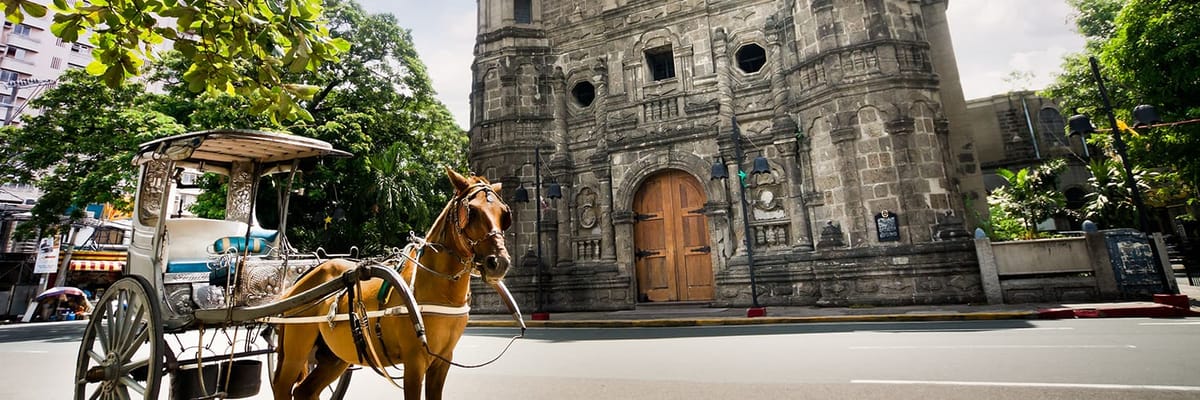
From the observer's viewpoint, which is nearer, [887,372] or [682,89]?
[887,372]

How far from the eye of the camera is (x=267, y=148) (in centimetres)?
439

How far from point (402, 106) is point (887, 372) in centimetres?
1782

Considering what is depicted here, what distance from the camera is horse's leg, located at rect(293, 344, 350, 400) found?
3393mm

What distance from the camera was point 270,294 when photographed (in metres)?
3.95

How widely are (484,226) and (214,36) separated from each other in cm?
246

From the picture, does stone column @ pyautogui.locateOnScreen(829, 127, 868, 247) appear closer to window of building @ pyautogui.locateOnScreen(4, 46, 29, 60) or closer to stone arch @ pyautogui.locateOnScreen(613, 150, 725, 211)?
stone arch @ pyautogui.locateOnScreen(613, 150, 725, 211)

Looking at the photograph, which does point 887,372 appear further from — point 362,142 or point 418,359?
point 362,142

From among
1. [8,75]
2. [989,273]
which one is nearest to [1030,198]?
[989,273]

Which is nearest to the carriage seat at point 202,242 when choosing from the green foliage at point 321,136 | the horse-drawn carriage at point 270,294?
the horse-drawn carriage at point 270,294

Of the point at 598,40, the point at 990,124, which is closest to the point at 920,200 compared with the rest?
the point at 598,40

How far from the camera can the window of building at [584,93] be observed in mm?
16938

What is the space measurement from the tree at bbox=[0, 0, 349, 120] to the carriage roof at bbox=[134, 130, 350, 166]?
233 mm

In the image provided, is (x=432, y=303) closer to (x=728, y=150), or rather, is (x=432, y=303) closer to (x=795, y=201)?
(x=795, y=201)

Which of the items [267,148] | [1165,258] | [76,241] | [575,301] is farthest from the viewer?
[76,241]
